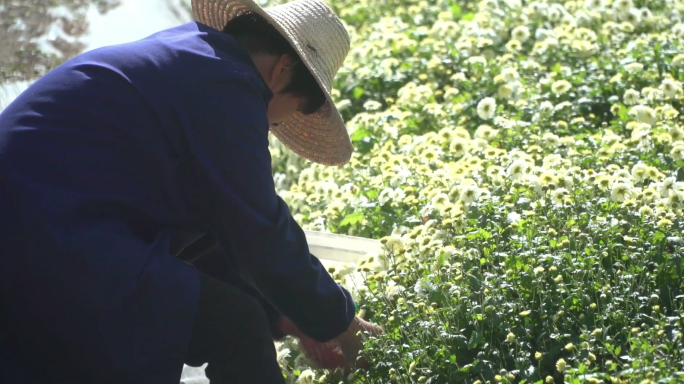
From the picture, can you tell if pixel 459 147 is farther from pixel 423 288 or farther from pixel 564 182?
pixel 423 288

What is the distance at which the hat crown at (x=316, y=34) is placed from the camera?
262cm

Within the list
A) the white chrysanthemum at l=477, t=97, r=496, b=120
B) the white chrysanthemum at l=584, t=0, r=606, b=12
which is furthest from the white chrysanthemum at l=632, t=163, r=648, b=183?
the white chrysanthemum at l=584, t=0, r=606, b=12

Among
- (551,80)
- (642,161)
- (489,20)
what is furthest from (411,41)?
(642,161)

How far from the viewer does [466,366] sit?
108 inches

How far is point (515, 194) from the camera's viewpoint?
3402mm

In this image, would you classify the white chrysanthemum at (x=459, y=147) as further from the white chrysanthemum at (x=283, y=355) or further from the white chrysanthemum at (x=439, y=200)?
the white chrysanthemum at (x=283, y=355)

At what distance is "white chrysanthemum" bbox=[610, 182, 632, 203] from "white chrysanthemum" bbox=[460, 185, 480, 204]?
1.47 feet

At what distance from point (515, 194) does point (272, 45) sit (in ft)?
3.78

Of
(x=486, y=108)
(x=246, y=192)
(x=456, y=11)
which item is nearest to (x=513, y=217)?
(x=246, y=192)

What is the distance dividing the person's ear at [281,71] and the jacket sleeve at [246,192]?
125 mm

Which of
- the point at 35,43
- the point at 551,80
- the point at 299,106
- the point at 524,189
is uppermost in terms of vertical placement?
the point at 299,106

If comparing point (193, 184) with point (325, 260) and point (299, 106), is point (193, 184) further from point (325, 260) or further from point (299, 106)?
point (325, 260)

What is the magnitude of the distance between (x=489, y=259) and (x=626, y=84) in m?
2.28

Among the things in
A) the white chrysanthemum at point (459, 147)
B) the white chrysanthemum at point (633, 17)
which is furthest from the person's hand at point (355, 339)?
the white chrysanthemum at point (633, 17)
